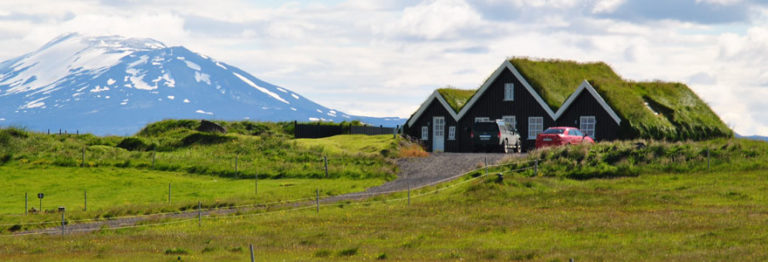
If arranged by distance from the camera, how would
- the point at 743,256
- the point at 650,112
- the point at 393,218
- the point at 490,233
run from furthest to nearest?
1. the point at 650,112
2. the point at 393,218
3. the point at 490,233
4. the point at 743,256

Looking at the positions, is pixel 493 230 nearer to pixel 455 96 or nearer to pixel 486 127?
pixel 486 127

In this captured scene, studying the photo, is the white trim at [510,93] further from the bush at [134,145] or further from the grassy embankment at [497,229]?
the bush at [134,145]

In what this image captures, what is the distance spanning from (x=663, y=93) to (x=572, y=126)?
983 centimetres

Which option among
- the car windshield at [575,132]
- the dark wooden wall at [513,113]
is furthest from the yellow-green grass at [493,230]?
the dark wooden wall at [513,113]

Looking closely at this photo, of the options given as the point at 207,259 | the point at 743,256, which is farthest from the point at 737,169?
the point at 207,259

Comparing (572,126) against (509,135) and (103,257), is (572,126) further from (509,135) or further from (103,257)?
(103,257)

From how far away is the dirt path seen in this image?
39000mm

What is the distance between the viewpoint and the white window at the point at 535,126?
6638 centimetres

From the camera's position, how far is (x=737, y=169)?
4884cm

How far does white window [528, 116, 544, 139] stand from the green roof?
548 cm

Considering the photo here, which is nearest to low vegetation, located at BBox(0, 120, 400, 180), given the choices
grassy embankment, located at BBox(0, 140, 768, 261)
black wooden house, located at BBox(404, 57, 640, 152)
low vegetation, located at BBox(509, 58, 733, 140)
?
black wooden house, located at BBox(404, 57, 640, 152)

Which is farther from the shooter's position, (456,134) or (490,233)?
(456,134)

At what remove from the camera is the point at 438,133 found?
234ft

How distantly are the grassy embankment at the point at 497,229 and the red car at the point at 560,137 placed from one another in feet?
39.2
